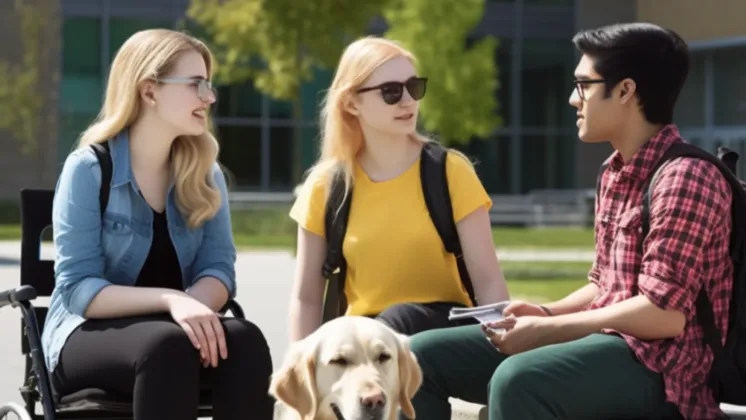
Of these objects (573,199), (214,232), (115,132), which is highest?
(115,132)

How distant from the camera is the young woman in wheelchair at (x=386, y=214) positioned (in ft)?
16.0

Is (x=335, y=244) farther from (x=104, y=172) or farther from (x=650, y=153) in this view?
(x=650, y=153)

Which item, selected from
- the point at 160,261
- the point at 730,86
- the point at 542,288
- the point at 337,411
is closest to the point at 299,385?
the point at 337,411

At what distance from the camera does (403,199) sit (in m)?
4.96

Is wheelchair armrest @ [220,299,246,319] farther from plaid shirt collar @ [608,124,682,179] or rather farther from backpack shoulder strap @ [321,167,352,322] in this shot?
plaid shirt collar @ [608,124,682,179]

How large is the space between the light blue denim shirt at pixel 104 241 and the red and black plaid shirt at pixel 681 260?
1617mm

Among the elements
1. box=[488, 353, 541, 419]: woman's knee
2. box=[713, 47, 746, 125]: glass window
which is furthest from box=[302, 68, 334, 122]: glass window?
box=[488, 353, 541, 419]: woman's knee

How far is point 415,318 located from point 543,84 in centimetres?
3868

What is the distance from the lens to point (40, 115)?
124ft

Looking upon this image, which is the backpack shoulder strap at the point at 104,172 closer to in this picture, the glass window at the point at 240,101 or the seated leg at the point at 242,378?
the seated leg at the point at 242,378

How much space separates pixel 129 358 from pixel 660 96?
5.76 ft

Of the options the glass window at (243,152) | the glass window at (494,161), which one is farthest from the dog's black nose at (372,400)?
the glass window at (494,161)

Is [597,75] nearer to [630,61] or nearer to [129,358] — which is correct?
[630,61]

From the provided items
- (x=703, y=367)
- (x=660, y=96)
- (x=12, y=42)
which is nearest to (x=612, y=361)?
(x=703, y=367)
